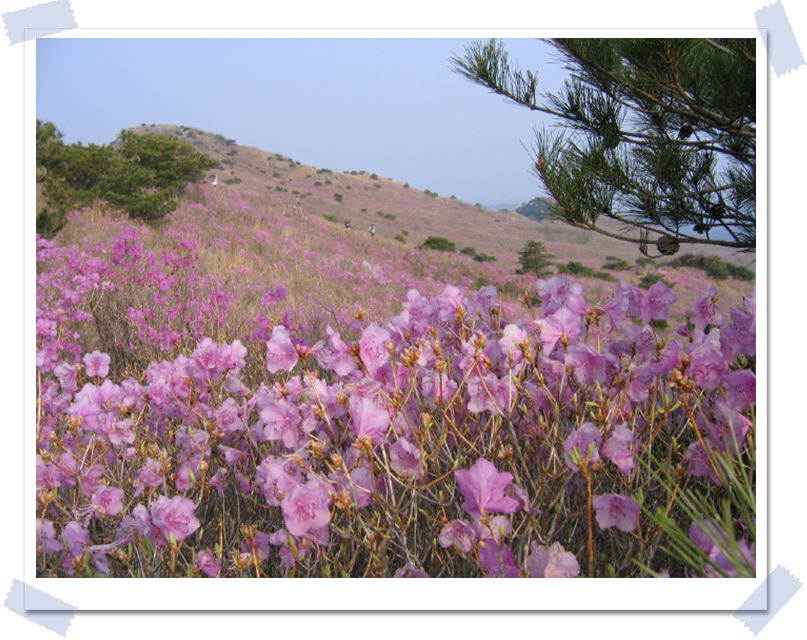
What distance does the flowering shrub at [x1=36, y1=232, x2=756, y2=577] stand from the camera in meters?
1.00

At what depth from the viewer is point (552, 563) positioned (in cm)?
98

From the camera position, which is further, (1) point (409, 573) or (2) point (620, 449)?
(1) point (409, 573)

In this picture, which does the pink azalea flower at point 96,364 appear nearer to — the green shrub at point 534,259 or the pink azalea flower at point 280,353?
the pink azalea flower at point 280,353

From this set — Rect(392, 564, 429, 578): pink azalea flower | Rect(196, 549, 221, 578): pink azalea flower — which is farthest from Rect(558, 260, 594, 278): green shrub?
Rect(196, 549, 221, 578): pink azalea flower

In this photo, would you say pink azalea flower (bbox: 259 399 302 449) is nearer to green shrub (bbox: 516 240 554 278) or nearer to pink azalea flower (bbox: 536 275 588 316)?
pink azalea flower (bbox: 536 275 588 316)

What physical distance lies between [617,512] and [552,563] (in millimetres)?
147

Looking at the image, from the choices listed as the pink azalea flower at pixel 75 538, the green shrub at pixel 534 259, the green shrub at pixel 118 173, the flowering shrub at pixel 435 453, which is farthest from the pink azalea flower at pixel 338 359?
the green shrub at pixel 534 259

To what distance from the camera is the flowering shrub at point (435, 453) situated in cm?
100

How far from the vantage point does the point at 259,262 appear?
5445 millimetres

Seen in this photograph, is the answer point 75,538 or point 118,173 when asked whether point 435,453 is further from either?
point 118,173
